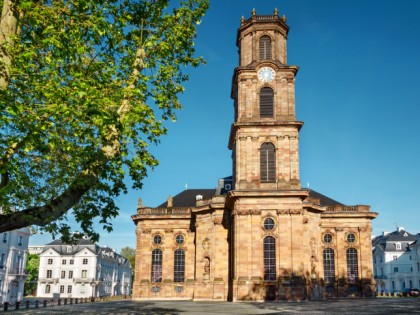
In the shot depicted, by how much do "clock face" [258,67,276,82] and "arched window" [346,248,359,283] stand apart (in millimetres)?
20750

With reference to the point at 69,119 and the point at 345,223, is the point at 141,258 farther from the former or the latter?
the point at 69,119

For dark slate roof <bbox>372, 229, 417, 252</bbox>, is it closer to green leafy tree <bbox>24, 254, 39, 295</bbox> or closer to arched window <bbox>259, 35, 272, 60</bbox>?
arched window <bbox>259, 35, 272, 60</bbox>

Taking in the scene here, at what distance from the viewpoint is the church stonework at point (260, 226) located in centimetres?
3788

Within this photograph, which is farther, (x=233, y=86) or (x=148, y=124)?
(x=233, y=86)

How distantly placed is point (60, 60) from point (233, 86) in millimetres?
35070

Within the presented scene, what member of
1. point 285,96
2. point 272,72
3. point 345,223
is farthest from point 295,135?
point 345,223

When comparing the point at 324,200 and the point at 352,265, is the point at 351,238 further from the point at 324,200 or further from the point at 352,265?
the point at 324,200

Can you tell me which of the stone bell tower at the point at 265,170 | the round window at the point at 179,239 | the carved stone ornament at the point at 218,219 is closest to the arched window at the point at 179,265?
the round window at the point at 179,239

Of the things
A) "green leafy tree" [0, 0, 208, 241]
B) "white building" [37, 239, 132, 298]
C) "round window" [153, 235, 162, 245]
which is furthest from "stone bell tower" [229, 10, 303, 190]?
"white building" [37, 239, 132, 298]

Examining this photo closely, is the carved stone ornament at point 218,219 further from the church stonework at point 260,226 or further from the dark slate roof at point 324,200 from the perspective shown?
the dark slate roof at point 324,200

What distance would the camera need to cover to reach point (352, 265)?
4784 centimetres

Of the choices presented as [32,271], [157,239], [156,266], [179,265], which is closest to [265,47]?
[157,239]

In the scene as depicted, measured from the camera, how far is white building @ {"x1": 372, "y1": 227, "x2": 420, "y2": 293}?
3260 inches

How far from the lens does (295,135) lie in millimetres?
40375
